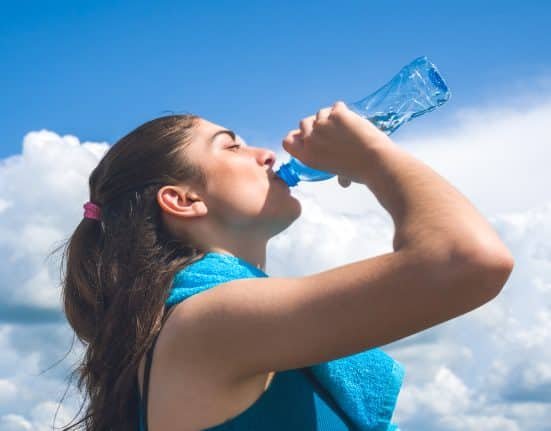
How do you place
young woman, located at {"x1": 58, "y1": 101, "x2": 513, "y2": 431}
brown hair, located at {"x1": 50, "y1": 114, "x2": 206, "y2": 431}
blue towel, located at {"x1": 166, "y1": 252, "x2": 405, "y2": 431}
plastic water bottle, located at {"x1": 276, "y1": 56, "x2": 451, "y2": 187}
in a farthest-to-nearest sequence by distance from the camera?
1. plastic water bottle, located at {"x1": 276, "y1": 56, "x2": 451, "y2": 187}
2. brown hair, located at {"x1": 50, "y1": 114, "x2": 206, "y2": 431}
3. blue towel, located at {"x1": 166, "y1": 252, "x2": 405, "y2": 431}
4. young woman, located at {"x1": 58, "y1": 101, "x2": 513, "y2": 431}

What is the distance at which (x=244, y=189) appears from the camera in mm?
3867

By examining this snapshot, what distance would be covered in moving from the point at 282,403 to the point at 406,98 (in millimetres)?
2513

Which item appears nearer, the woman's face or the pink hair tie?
the woman's face

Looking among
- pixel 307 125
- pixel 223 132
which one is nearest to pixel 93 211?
pixel 223 132

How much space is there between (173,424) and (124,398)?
526 mm

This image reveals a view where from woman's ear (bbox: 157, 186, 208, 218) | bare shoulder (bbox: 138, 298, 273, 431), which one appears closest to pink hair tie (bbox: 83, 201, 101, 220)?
woman's ear (bbox: 157, 186, 208, 218)

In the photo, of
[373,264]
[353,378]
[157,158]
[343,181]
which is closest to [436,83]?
[343,181]

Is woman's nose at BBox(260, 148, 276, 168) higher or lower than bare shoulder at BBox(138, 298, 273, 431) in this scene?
higher

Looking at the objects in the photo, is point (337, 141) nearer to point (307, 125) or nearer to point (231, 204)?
point (307, 125)

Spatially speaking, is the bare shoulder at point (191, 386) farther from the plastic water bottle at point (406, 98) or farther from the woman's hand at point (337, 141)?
the plastic water bottle at point (406, 98)

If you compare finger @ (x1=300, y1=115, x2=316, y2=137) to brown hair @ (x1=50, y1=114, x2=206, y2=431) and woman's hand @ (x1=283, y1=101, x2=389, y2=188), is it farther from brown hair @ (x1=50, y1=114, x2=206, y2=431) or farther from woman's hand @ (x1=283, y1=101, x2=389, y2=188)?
brown hair @ (x1=50, y1=114, x2=206, y2=431)

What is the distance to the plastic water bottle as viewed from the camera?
4.94 metres

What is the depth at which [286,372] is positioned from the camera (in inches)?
130

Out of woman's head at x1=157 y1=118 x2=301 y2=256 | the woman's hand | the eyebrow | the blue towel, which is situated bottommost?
the blue towel
